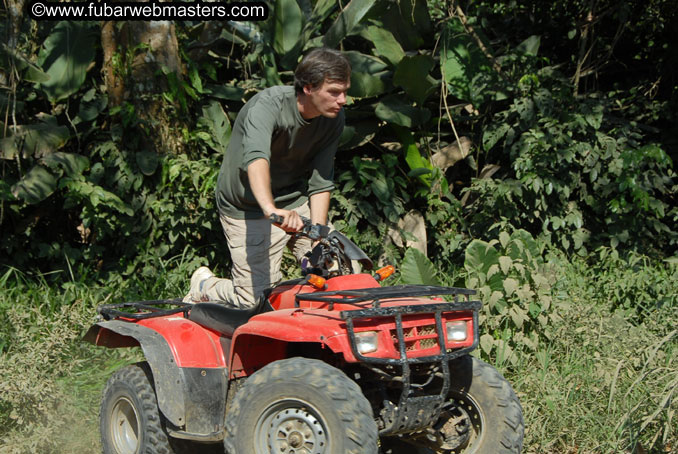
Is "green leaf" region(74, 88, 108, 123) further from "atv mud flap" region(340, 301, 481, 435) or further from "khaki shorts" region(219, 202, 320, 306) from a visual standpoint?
"atv mud flap" region(340, 301, 481, 435)

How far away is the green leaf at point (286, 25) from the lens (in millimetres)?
7062

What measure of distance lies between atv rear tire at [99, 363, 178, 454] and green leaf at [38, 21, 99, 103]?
3916mm

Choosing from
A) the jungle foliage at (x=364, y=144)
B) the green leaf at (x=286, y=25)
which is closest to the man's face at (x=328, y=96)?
the jungle foliage at (x=364, y=144)

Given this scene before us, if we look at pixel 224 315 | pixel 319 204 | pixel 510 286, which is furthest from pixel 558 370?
pixel 224 315

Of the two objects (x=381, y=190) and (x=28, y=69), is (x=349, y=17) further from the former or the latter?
(x=28, y=69)

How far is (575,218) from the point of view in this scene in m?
6.64

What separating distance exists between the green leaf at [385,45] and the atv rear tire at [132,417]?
4.15 metres

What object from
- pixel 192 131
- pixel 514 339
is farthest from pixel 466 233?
pixel 192 131

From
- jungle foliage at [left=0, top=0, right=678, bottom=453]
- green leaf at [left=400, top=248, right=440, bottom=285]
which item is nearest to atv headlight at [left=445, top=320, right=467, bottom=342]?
green leaf at [left=400, top=248, right=440, bottom=285]

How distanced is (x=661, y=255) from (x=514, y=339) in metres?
2.61

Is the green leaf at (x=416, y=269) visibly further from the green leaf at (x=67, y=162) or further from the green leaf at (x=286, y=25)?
the green leaf at (x=67, y=162)

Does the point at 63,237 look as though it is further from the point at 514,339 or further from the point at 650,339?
the point at 650,339

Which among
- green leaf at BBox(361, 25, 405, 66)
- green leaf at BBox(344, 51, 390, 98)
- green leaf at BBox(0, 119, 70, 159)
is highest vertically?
green leaf at BBox(361, 25, 405, 66)

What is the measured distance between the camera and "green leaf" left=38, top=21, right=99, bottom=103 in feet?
22.8
